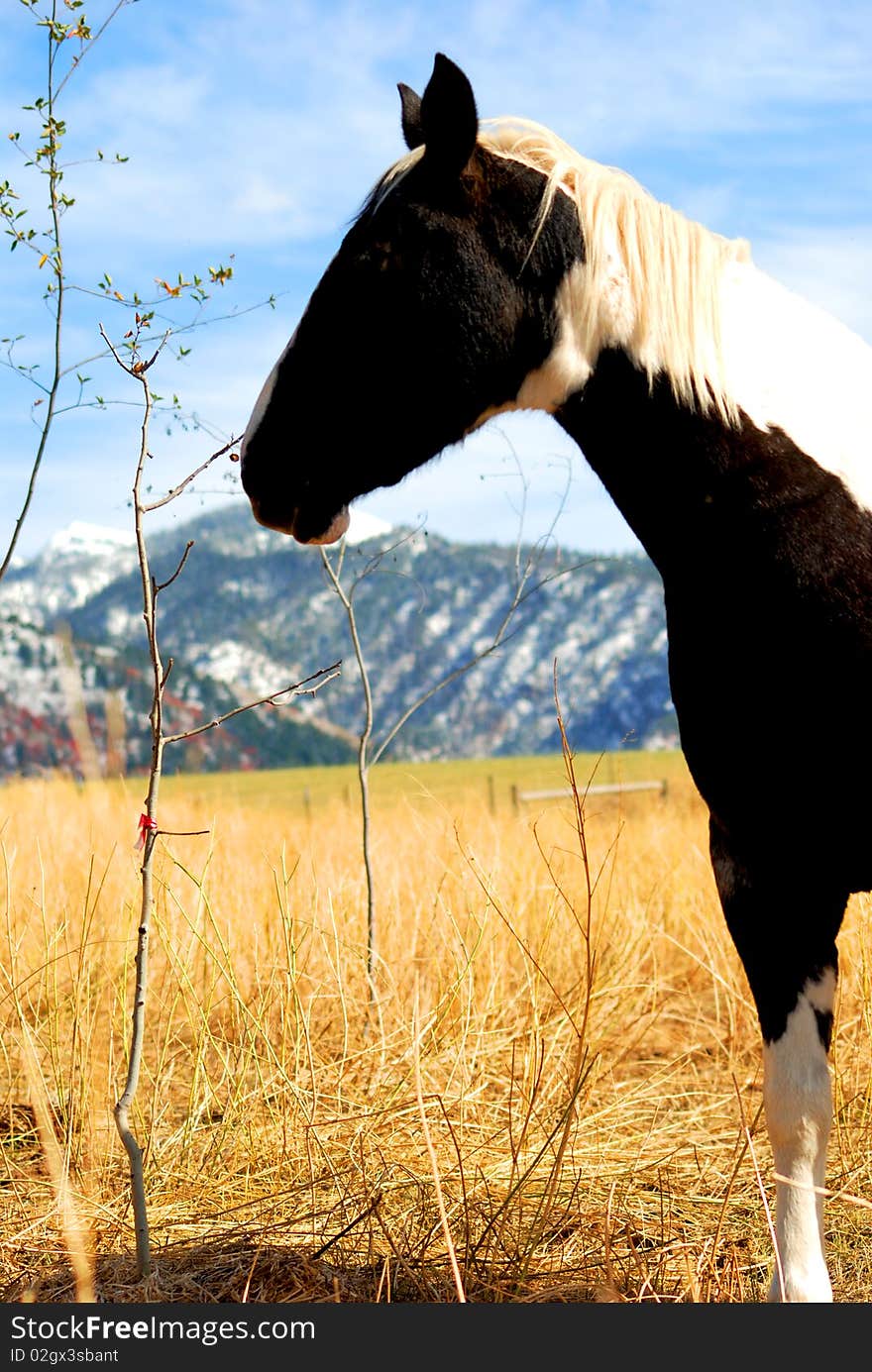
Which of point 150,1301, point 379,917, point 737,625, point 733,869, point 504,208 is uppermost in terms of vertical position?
point 504,208

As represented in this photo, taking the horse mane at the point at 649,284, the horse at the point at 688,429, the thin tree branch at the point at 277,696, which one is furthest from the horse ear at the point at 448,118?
the thin tree branch at the point at 277,696

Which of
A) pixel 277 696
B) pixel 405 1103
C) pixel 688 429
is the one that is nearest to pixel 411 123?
pixel 688 429

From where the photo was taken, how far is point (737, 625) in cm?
207

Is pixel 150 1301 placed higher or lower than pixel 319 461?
lower

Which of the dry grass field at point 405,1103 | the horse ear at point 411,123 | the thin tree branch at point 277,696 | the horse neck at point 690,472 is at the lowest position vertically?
the dry grass field at point 405,1103

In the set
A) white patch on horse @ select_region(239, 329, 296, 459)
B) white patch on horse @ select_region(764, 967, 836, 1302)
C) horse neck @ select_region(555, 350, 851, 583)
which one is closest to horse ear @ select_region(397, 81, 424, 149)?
white patch on horse @ select_region(239, 329, 296, 459)

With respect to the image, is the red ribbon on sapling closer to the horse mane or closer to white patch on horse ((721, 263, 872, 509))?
the horse mane

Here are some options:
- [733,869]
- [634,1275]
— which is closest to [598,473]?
[733,869]

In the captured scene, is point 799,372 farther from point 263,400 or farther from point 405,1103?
point 405,1103

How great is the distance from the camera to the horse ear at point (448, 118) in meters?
2.01

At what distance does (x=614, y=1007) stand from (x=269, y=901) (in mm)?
1569

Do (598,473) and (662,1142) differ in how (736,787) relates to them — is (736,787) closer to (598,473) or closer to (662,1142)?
(598,473)

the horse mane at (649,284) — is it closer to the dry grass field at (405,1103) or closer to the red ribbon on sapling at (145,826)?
the dry grass field at (405,1103)

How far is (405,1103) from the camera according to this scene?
3.32 metres
